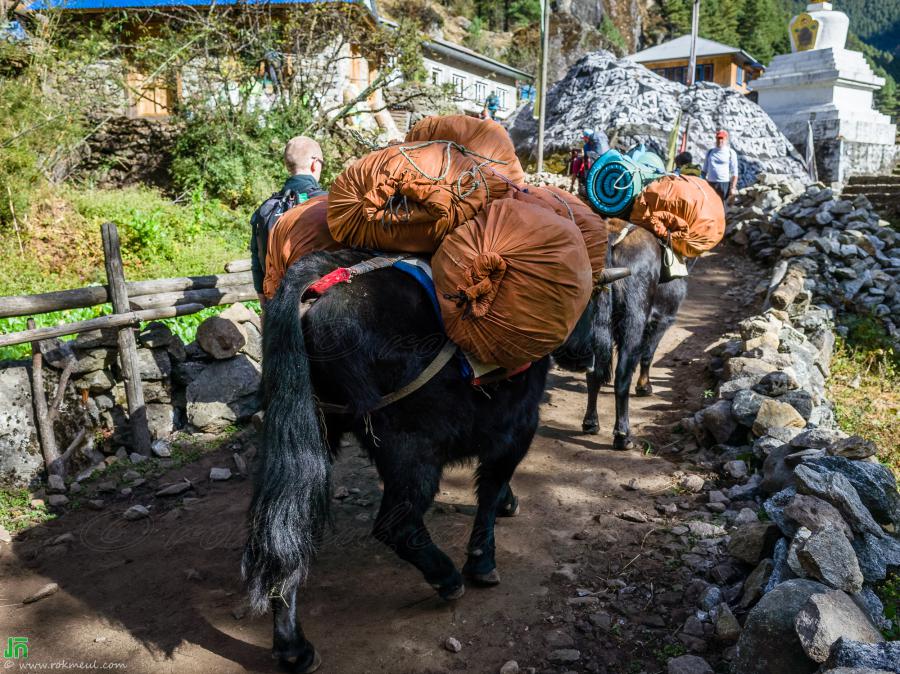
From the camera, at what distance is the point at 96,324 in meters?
4.38

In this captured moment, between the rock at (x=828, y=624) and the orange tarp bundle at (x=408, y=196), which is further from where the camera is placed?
the orange tarp bundle at (x=408, y=196)

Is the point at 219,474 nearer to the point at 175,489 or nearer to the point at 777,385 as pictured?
the point at 175,489

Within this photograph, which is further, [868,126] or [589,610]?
[868,126]

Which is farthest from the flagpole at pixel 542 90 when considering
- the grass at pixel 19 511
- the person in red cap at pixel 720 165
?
the grass at pixel 19 511

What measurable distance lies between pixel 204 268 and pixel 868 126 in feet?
46.5

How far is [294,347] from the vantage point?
2.37m

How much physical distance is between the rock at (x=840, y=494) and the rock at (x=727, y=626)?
2.09 ft

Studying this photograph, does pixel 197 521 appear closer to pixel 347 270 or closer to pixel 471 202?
pixel 347 270

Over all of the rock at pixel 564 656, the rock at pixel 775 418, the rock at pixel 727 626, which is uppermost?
the rock at pixel 775 418

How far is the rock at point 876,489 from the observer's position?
293 centimetres

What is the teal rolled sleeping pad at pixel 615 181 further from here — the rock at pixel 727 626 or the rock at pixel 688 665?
the rock at pixel 688 665

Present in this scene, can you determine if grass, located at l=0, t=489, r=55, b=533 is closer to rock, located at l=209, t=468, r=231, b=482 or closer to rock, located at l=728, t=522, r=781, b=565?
rock, located at l=209, t=468, r=231, b=482

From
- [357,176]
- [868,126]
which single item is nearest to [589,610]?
[357,176]

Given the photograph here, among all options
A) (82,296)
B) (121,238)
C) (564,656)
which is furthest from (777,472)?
(121,238)
